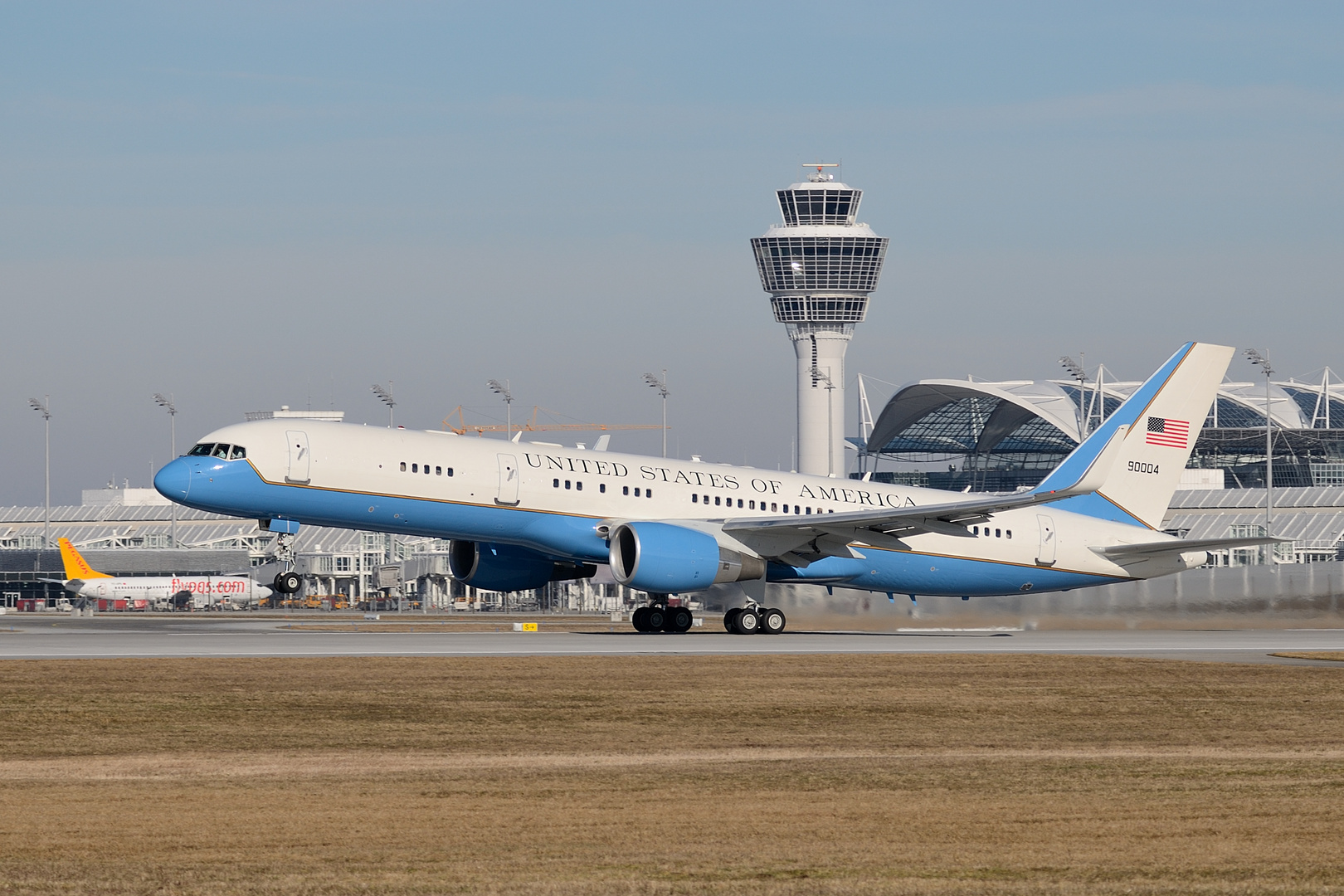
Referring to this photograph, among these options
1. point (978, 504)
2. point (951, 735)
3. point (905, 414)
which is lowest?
point (951, 735)

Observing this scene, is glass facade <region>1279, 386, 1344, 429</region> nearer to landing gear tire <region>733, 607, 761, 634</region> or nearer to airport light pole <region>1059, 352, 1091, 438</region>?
airport light pole <region>1059, 352, 1091, 438</region>

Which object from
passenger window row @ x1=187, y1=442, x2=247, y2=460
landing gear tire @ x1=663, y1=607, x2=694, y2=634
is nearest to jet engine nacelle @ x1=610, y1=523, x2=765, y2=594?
landing gear tire @ x1=663, y1=607, x2=694, y2=634

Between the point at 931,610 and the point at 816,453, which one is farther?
the point at 816,453

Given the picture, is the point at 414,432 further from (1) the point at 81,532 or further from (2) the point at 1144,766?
(1) the point at 81,532

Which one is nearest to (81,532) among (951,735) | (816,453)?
(816,453)

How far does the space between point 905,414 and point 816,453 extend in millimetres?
Result: 21416

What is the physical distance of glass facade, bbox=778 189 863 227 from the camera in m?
190

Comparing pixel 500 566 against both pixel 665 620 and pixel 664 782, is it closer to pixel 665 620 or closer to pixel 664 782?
pixel 665 620

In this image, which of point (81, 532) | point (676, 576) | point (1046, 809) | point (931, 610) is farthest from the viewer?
point (81, 532)

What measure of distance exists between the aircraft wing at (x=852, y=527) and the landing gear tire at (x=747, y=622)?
164 cm

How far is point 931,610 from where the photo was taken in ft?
157

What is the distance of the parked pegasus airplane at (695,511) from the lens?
3878cm

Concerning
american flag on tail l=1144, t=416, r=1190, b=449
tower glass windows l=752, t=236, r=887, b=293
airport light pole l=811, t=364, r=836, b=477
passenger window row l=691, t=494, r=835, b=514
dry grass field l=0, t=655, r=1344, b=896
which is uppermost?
tower glass windows l=752, t=236, r=887, b=293

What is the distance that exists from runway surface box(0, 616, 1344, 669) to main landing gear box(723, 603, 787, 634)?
544 millimetres
